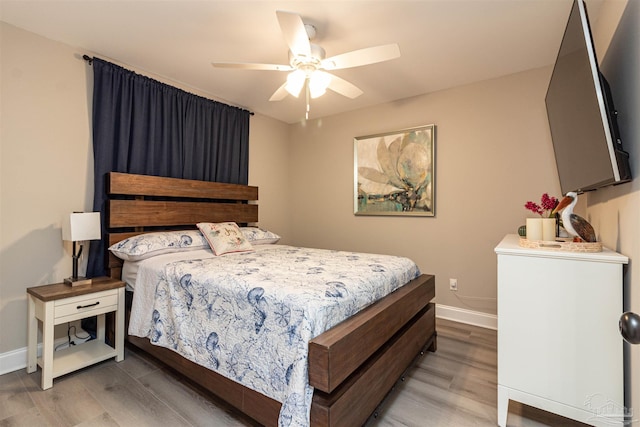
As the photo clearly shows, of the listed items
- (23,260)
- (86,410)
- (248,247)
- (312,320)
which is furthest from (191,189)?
(312,320)

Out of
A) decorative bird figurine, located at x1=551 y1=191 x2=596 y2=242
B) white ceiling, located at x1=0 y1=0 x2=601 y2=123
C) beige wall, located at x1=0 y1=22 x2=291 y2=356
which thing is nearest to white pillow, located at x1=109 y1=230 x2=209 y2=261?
beige wall, located at x1=0 y1=22 x2=291 y2=356

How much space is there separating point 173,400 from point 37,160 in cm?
207

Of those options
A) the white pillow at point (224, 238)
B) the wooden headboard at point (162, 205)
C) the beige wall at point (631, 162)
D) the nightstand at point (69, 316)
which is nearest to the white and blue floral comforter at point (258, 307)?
the nightstand at point (69, 316)

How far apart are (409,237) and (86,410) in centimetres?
316

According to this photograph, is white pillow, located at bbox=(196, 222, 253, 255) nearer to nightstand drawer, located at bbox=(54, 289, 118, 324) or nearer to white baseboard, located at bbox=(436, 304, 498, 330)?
nightstand drawer, located at bbox=(54, 289, 118, 324)

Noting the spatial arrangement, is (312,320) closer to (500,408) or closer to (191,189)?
(500,408)

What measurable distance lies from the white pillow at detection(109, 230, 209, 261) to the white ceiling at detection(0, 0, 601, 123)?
1603 mm

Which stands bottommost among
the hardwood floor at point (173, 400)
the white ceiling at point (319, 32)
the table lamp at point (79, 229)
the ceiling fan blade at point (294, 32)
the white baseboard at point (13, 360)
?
the hardwood floor at point (173, 400)

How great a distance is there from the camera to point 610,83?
5.30 feet

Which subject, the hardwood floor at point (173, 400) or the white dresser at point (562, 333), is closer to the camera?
the white dresser at point (562, 333)

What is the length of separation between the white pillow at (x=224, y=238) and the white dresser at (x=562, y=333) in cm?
219

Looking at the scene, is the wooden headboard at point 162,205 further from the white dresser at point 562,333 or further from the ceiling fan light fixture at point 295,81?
the white dresser at point 562,333

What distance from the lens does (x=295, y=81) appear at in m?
2.29

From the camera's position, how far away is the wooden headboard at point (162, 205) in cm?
258
